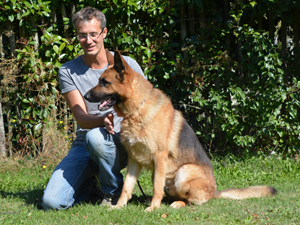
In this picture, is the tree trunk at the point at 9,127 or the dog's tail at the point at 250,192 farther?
the tree trunk at the point at 9,127

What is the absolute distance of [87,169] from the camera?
4133 mm

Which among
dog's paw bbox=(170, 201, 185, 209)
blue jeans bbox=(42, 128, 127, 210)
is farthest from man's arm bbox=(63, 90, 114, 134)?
dog's paw bbox=(170, 201, 185, 209)

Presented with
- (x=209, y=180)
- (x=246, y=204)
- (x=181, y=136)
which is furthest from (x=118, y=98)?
(x=246, y=204)

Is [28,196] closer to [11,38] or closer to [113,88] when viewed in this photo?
[113,88]

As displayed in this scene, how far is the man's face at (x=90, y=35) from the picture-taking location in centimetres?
401

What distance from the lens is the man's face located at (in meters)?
4.01

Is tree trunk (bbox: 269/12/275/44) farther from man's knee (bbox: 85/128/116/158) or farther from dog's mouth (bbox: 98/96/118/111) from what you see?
man's knee (bbox: 85/128/116/158)

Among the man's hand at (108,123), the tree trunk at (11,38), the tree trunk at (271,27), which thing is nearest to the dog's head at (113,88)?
the man's hand at (108,123)

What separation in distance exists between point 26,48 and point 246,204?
441 centimetres

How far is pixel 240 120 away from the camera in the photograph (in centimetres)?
562

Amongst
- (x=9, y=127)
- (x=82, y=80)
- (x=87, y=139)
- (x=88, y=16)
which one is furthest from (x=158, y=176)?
(x=9, y=127)

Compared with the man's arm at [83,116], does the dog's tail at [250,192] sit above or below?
below

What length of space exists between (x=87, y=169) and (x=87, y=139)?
1.67 feet

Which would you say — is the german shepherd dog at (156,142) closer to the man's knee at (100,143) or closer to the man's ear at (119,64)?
the man's ear at (119,64)
